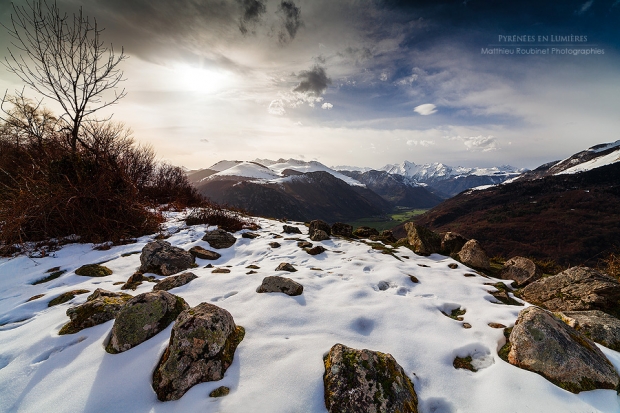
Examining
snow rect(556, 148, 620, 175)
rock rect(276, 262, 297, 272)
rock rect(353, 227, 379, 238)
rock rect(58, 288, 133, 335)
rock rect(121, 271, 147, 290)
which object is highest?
snow rect(556, 148, 620, 175)

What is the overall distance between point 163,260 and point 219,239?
2775mm

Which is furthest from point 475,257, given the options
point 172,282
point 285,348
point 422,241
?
point 172,282

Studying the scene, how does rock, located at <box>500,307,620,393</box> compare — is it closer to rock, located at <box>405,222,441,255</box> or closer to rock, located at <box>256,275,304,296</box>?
rock, located at <box>256,275,304,296</box>

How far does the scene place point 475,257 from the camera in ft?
26.6

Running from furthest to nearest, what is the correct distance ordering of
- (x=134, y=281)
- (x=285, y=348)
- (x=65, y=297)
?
(x=134, y=281) → (x=65, y=297) → (x=285, y=348)

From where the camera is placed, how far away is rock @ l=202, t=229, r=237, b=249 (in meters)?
9.05

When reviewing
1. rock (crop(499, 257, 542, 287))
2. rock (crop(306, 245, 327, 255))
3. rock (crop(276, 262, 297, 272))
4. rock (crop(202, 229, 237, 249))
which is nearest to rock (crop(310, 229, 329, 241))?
rock (crop(306, 245, 327, 255))

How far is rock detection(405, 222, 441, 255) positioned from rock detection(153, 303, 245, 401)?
8230 millimetres

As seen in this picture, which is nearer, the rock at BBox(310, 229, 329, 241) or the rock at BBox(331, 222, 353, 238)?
the rock at BBox(310, 229, 329, 241)

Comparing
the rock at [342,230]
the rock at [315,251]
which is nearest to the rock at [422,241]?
the rock at [342,230]

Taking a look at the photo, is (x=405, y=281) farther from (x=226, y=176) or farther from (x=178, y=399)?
(x=226, y=176)

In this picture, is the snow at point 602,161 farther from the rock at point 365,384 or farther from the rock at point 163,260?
the rock at point 163,260

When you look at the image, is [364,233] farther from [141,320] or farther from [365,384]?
[141,320]

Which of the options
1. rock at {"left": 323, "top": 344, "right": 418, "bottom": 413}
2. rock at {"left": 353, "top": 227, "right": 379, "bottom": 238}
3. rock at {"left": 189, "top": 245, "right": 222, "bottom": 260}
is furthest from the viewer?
rock at {"left": 353, "top": 227, "right": 379, "bottom": 238}
